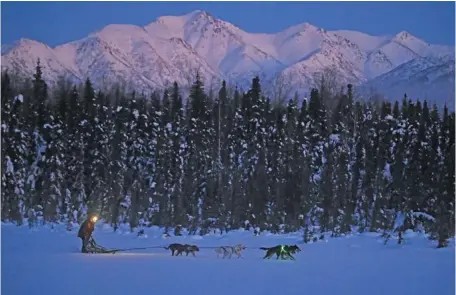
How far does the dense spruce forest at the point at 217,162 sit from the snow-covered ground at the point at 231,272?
13.5m

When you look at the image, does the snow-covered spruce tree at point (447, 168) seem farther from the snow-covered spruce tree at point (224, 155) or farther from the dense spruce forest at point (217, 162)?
the snow-covered spruce tree at point (224, 155)

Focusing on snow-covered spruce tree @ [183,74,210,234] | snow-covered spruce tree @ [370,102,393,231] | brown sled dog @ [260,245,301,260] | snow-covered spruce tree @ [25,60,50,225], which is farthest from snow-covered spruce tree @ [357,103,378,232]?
snow-covered spruce tree @ [25,60,50,225]

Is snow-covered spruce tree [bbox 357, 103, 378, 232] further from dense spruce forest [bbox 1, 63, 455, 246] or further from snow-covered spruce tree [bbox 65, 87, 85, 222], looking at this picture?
snow-covered spruce tree [bbox 65, 87, 85, 222]

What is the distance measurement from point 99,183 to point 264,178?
34.9ft

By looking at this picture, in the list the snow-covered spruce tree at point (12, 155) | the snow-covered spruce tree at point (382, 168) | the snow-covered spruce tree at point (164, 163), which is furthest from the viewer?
the snow-covered spruce tree at point (164, 163)

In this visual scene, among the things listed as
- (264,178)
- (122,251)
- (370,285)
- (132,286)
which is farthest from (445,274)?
(264,178)

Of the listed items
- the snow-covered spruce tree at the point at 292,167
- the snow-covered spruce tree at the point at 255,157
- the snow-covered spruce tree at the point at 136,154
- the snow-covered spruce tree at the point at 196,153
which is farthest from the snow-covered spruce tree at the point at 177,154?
the snow-covered spruce tree at the point at 292,167

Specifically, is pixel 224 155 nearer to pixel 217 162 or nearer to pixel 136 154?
pixel 217 162

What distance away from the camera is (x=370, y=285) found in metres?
11.5

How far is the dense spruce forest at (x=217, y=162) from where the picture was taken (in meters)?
33.4

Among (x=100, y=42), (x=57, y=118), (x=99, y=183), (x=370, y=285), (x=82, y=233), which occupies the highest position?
(x=100, y=42)

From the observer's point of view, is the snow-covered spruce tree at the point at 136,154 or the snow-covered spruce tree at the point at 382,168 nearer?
the snow-covered spruce tree at the point at 382,168

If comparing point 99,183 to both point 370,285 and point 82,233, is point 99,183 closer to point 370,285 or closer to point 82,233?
point 82,233

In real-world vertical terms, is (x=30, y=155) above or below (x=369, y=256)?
above
